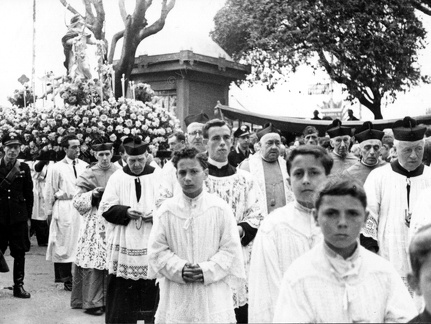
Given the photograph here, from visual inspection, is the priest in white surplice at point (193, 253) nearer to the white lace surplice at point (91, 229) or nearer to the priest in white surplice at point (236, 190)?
the priest in white surplice at point (236, 190)

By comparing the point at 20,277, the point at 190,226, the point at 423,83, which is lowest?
the point at 20,277

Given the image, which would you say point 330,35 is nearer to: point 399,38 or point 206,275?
point 399,38

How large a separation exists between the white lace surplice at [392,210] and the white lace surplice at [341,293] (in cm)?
305

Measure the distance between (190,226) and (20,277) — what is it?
15.7 feet

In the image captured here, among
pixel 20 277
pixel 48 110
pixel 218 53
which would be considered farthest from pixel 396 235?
pixel 218 53

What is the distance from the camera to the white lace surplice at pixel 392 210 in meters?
5.80

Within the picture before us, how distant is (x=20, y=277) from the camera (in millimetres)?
8828

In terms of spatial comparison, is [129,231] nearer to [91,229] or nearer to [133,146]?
[133,146]

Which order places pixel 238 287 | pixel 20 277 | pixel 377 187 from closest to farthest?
pixel 238 287 → pixel 377 187 → pixel 20 277

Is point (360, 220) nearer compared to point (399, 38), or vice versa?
point (360, 220)

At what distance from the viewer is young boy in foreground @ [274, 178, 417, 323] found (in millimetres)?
2734

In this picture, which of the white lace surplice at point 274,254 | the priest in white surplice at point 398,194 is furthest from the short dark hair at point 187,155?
the priest in white surplice at point 398,194

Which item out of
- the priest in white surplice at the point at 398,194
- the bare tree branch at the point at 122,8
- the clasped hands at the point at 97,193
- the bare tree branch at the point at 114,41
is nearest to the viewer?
the priest in white surplice at the point at 398,194

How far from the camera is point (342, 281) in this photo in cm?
279
